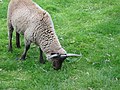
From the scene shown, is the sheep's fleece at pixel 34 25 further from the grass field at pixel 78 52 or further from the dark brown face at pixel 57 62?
the grass field at pixel 78 52

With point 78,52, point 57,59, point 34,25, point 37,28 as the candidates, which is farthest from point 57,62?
point 78,52

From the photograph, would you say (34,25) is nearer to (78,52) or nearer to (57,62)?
(57,62)

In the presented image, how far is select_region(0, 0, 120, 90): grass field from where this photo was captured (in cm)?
725

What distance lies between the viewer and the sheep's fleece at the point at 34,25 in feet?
25.7

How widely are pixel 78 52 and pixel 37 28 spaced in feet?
4.78

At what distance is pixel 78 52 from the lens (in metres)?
8.97

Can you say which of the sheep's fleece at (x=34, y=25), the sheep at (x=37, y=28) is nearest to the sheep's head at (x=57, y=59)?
the sheep at (x=37, y=28)

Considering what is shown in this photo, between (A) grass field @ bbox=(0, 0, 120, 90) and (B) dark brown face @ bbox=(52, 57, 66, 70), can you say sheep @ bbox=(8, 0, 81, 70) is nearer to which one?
(B) dark brown face @ bbox=(52, 57, 66, 70)

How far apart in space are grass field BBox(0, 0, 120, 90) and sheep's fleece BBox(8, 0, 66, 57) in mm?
520

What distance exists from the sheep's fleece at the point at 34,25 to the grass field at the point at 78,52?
52 cm

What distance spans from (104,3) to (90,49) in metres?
4.36

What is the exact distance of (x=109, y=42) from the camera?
957 cm

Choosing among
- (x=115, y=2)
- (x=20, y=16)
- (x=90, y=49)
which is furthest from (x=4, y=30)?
(x=115, y=2)

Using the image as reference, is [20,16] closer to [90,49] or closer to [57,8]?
[90,49]
